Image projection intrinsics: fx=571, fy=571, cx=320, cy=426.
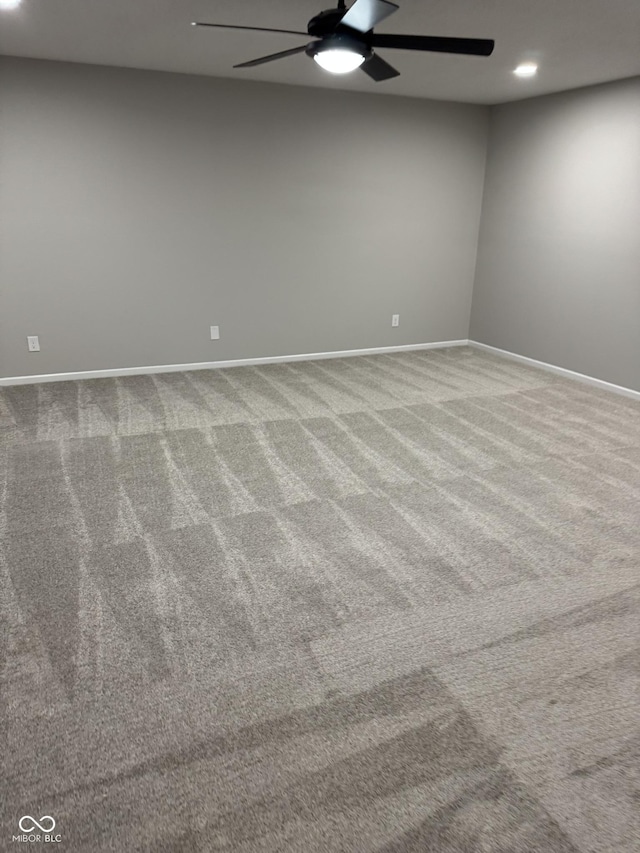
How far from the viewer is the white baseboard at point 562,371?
4.95 meters

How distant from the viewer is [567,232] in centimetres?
529

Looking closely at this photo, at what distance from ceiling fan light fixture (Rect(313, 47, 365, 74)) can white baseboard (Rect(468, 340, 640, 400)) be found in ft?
11.8

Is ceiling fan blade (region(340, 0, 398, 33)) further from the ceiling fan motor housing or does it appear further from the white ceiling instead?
the white ceiling

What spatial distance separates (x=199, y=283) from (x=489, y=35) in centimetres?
298

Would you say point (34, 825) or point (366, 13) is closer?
point (34, 825)

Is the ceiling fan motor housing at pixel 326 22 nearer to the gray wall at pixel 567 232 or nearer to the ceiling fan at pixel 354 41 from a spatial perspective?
the ceiling fan at pixel 354 41

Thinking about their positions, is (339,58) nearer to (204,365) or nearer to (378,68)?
(378,68)

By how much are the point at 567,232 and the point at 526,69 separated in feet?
5.17

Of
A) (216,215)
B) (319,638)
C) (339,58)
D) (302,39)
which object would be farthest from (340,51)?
(216,215)

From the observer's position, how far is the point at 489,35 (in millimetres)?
3363

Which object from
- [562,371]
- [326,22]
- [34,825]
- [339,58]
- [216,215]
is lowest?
[34,825]

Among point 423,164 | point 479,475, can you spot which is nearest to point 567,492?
point 479,475

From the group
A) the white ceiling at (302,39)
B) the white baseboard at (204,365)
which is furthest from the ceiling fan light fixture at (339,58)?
the white baseboard at (204,365)

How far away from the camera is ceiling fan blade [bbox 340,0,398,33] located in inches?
84.4
